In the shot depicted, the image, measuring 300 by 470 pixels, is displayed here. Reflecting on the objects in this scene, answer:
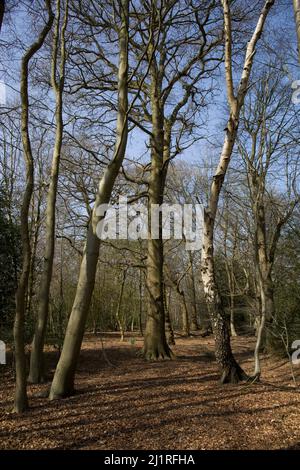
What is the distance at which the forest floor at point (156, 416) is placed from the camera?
407 cm

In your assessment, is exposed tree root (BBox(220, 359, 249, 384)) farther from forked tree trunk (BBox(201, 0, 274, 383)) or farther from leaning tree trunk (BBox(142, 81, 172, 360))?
leaning tree trunk (BBox(142, 81, 172, 360))

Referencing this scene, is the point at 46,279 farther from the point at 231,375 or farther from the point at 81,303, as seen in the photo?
the point at 231,375

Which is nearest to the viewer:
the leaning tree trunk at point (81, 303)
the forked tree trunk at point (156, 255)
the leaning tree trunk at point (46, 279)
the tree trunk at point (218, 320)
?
the leaning tree trunk at point (81, 303)

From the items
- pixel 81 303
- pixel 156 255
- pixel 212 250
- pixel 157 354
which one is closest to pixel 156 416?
pixel 81 303

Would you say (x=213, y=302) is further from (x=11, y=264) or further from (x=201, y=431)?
(x=11, y=264)

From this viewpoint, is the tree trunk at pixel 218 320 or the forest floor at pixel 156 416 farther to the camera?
the tree trunk at pixel 218 320

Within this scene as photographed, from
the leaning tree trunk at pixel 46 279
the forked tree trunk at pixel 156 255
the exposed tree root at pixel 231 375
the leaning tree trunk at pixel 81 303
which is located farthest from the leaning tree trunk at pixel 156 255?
the leaning tree trunk at pixel 81 303

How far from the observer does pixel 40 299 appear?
7371mm

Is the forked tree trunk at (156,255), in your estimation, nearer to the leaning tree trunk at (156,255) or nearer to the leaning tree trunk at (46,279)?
the leaning tree trunk at (156,255)

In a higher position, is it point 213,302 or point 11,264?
point 11,264

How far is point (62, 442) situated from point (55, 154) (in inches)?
192

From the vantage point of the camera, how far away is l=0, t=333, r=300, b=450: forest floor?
4.07 meters

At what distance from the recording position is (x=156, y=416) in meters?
4.96
